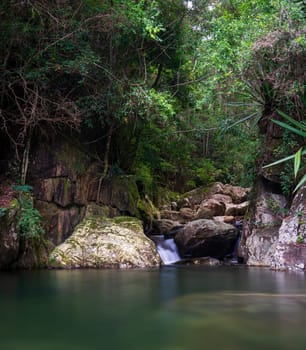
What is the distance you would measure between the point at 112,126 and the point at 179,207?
25.0 ft

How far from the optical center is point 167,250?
36.5 feet

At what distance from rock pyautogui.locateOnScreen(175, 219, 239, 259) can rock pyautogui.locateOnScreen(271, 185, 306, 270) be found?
233cm

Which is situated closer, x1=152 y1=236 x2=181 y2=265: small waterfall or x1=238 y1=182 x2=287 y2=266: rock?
x1=238 y1=182 x2=287 y2=266: rock

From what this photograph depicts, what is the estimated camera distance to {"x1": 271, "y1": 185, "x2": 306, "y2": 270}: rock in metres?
8.24

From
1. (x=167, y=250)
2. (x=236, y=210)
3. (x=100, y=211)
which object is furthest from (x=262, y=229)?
(x=236, y=210)

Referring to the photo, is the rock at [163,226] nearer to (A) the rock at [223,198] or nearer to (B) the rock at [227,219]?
(B) the rock at [227,219]

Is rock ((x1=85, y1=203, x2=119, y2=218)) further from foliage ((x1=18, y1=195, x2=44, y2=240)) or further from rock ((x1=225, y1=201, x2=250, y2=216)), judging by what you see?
rock ((x1=225, y1=201, x2=250, y2=216))

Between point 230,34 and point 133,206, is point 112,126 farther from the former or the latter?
point 230,34

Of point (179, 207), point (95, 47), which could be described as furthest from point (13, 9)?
point (179, 207)

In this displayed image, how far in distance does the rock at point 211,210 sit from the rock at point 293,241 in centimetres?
609

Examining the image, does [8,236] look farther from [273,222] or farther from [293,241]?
[273,222]

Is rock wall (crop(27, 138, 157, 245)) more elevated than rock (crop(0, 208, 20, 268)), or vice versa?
rock wall (crop(27, 138, 157, 245))

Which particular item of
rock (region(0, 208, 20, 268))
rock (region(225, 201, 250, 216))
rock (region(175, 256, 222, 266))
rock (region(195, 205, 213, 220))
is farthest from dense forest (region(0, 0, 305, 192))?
rock (region(195, 205, 213, 220))

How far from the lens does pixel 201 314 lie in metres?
4.03
